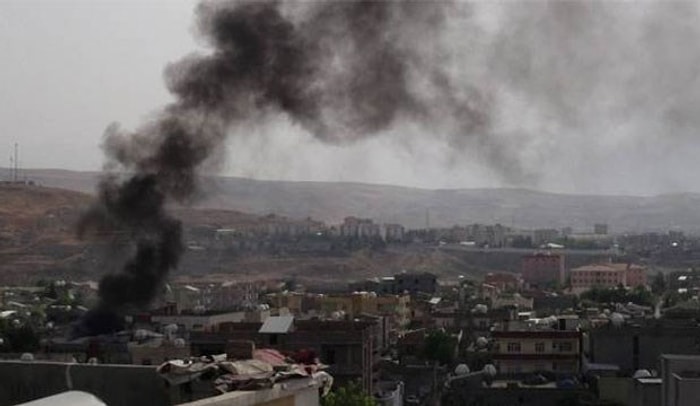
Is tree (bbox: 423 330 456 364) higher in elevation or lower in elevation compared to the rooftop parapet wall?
lower

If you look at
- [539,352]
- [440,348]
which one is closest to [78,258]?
[440,348]

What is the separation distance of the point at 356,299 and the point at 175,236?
17176 mm

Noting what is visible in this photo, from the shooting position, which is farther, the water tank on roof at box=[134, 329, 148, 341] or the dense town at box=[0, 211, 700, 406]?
the water tank on roof at box=[134, 329, 148, 341]

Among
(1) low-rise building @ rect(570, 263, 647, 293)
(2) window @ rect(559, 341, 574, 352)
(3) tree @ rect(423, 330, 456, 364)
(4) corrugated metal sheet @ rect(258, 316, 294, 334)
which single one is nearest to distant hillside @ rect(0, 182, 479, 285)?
(1) low-rise building @ rect(570, 263, 647, 293)

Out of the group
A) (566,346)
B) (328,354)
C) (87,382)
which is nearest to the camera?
(87,382)

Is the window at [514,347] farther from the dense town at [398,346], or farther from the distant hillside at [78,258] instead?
the distant hillside at [78,258]

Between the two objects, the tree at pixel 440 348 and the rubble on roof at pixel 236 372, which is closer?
the rubble on roof at pixel 236 372

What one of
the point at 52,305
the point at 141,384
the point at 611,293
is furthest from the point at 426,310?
the point at 141,384

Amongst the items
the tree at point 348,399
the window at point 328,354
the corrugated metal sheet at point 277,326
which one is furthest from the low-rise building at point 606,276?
the tree at point 348,399

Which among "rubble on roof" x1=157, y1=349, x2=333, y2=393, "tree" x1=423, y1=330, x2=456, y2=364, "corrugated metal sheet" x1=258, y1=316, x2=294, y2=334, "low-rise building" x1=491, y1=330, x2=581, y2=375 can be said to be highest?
"rubble on roof" x1=157, y1=349, x2=333, y2=393

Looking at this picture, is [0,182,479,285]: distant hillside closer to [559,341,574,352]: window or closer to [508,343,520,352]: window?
[508,343,520,352]: window

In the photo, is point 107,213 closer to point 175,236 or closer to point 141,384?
point 175,236

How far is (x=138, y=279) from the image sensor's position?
4453 cm

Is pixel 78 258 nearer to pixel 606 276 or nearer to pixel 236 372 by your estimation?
pixel 606 276
